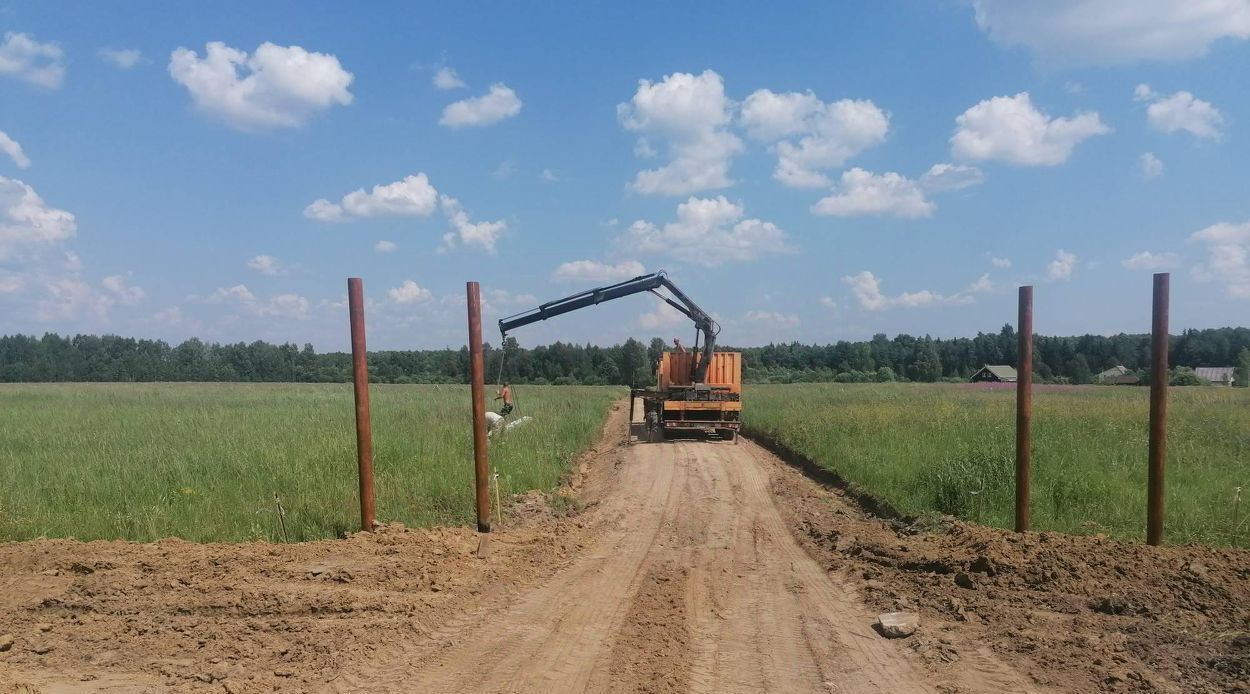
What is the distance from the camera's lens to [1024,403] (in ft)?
23.6

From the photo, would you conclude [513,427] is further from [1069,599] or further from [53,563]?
[1069,599]

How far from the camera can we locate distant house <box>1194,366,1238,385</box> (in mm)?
60562

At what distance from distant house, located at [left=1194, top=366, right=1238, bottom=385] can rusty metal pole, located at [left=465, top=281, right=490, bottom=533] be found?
70.3 m

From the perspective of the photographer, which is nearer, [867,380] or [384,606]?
[384,606]

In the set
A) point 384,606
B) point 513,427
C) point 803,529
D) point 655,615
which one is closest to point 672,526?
point 803,529

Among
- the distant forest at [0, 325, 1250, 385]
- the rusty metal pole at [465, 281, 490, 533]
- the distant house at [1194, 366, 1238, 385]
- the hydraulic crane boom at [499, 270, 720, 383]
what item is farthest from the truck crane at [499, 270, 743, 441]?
the distant house at [1194, 366, 1238, 385]

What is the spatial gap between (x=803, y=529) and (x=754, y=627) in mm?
4086

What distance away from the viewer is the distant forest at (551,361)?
252ft

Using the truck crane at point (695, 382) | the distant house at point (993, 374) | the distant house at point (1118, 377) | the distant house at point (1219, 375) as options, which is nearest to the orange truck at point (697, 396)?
the truck crane at point (695, 382)

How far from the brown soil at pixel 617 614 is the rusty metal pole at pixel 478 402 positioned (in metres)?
0.33

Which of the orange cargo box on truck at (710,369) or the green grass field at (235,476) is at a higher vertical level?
the orange cargo box on truck at (710,369)

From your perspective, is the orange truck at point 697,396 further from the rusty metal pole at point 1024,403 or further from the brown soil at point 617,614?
the rusty metal pole at point 1024,403

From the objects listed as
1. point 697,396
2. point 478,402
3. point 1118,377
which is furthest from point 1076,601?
point 1118,377

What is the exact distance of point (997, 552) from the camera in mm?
6574
